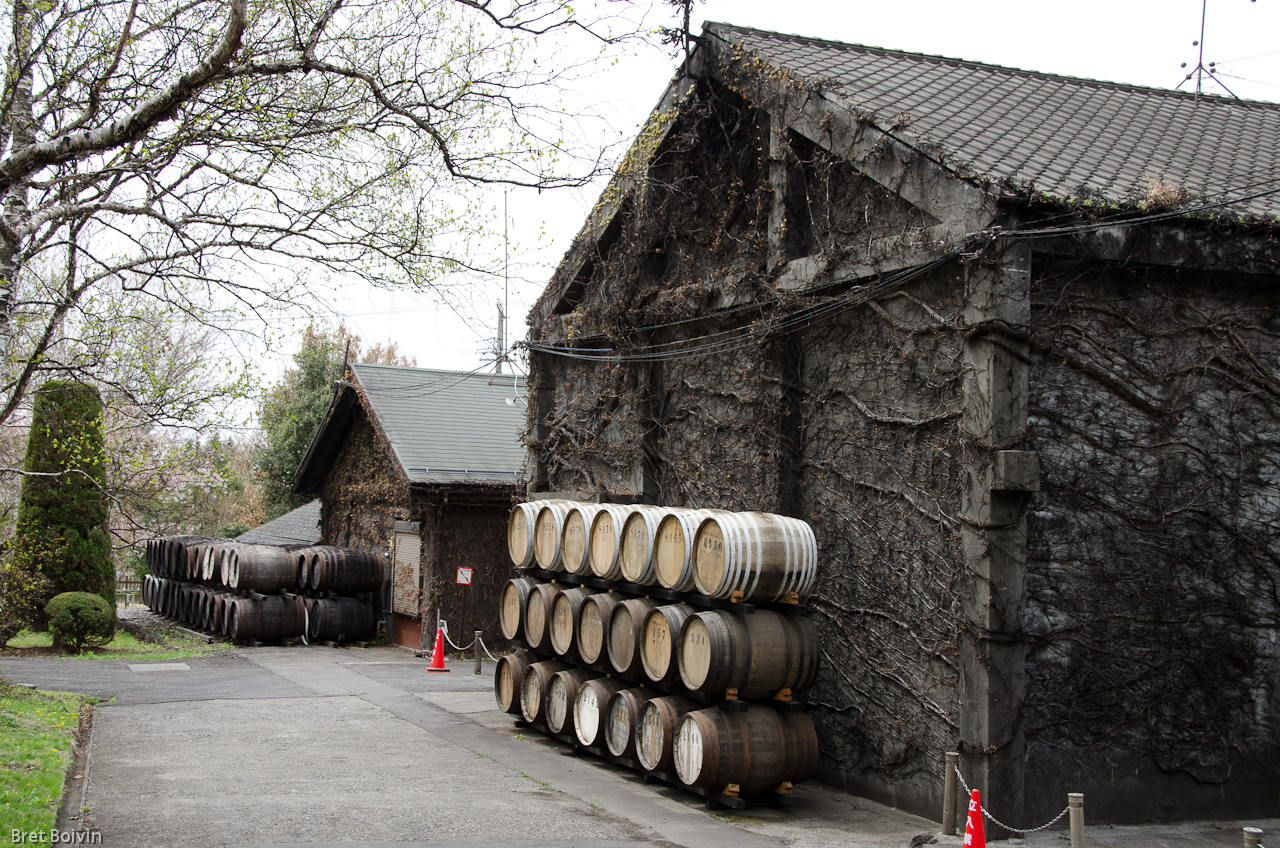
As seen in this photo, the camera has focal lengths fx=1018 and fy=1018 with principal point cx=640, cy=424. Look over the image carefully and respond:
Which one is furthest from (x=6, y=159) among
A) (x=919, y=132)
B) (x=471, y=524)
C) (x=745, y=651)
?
(x=471, y=524)

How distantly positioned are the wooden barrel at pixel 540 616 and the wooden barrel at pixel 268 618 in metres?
9.43

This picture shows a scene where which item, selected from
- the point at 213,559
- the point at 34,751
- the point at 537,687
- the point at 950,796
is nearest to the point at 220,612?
the point at 213,559

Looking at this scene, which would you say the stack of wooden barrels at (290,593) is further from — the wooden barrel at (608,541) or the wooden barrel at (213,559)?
the wooden barrel at (608,541)

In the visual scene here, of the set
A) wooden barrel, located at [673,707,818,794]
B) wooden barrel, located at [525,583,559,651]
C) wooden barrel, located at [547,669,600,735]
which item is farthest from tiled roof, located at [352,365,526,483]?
wooden barrel, located at [673,707,818,794]

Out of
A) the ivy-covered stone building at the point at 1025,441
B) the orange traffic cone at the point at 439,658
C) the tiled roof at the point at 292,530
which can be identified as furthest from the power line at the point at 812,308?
the tiled roof at the point at 292,530

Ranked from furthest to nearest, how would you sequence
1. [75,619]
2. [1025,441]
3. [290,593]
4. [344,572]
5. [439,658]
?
[290,593] → [344,572] → [75,619] → [439,658] → [1025,441]

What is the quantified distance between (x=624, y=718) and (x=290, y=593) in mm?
12049

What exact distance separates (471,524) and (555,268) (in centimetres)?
623

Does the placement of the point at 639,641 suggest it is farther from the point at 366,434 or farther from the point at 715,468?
the point at 366,434

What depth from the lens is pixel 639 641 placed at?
9.21m

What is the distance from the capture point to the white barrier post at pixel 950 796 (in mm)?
7414

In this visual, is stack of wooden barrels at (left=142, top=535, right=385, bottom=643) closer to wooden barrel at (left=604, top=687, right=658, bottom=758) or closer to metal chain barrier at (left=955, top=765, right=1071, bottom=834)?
wooden barrel at (left=604, top=687, right=658, bottom=758)

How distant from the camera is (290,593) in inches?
767

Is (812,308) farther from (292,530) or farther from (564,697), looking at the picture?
(292,530)
